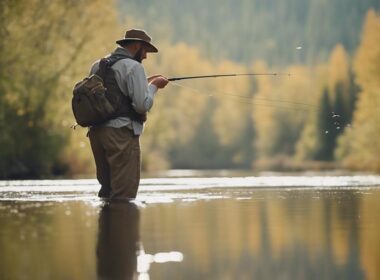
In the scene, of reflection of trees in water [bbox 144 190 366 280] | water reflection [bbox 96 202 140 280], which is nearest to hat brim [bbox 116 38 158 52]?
reflection of trees in water [bbox 144 190 366 280]

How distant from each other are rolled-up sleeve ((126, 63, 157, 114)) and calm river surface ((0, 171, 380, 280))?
101 centimetres

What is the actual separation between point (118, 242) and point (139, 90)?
5.04 metres

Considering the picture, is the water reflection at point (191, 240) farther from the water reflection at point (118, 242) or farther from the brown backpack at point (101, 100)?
the brown backpack at point (101, 100)

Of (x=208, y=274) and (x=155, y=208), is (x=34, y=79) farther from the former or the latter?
(x=208, y=274)

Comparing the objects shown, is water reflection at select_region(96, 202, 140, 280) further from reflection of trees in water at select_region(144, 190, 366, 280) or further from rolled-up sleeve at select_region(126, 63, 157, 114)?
rolled-up sleeve at select_region(126, 63, 157, 114)

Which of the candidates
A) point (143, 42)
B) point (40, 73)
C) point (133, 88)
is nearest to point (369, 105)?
point (40, 73)

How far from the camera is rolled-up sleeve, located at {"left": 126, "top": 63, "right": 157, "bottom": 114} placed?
12.3m

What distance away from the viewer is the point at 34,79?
3094 centimetres

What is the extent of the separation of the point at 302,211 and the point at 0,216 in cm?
276

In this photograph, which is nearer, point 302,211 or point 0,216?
point 0,216

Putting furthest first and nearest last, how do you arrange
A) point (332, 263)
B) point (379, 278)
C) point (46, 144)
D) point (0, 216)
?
point (46, 144) < point (0, 216) < point (332, 263) < point (379, 278)

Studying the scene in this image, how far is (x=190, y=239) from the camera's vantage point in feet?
25.2

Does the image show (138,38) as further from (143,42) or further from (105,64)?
(105,64)

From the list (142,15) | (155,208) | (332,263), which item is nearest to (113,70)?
(155,208)
